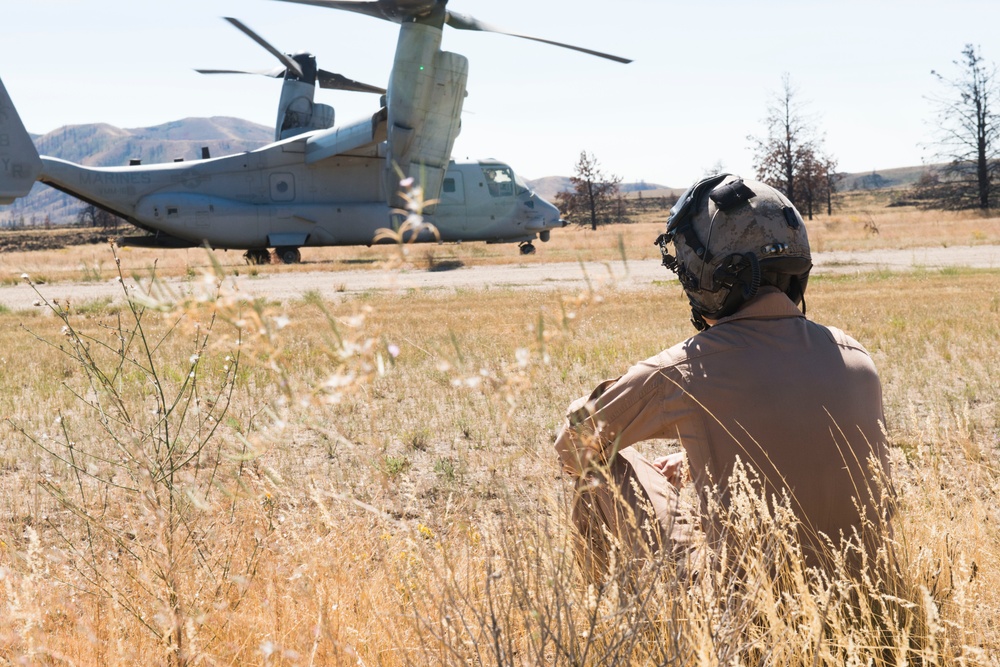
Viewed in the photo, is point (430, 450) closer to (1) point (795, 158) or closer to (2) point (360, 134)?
(2) point (360, 134)

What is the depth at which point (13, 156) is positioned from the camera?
21922mm

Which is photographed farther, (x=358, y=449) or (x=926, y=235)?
(x=926, y=235)

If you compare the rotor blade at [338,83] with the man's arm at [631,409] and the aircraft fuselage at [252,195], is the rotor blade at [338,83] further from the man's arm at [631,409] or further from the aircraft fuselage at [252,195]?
the man's arm at [631,409]

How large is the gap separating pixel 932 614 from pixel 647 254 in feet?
76.1

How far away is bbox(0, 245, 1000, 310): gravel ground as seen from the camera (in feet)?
51.3

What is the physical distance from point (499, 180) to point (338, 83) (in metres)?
6.21

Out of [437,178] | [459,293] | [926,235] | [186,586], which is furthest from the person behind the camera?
[926,235]

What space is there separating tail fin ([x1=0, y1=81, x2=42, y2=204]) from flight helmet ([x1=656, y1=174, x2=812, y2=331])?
76.8ft

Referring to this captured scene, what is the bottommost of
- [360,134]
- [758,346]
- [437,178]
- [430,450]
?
[430,450]

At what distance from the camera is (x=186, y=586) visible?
2.65 meters

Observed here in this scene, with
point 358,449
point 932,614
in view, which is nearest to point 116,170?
point 358,449

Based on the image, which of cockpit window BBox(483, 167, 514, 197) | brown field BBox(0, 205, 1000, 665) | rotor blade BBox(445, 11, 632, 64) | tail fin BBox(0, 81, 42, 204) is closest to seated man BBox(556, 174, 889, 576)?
brown field BBox(0, 205, 1000, 665)

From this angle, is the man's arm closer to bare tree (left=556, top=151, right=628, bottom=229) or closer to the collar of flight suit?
the collar of flight suit

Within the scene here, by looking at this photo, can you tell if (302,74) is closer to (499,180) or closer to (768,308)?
(499,180)
